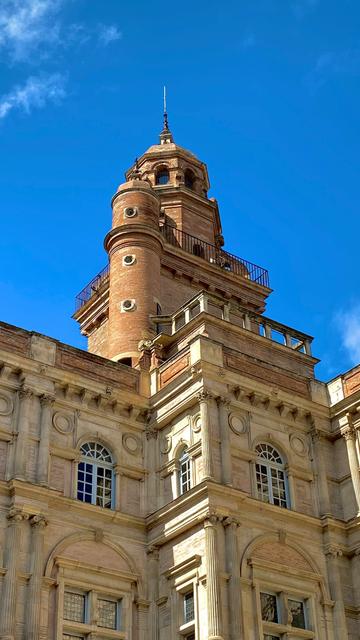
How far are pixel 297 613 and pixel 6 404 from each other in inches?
419

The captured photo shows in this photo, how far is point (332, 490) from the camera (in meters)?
33.5

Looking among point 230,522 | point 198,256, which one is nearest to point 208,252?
point 198,256

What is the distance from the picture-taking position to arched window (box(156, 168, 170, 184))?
51.2 meters

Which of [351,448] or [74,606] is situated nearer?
[74,606]

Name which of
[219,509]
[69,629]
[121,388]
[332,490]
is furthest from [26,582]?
[332,490]

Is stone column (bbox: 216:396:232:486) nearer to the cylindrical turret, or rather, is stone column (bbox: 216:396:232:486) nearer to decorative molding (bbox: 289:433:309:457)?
decorative molding (bbox: 289:433:309:457)

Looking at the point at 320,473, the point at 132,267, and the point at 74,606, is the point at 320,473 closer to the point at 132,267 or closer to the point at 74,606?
the point at 74,606

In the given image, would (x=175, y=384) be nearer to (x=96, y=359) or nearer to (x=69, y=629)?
(x=96, y=359)

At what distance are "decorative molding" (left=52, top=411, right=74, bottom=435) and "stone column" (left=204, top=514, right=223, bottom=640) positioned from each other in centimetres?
555

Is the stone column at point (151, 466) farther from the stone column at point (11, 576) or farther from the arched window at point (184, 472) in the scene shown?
the stone column at point (11, 576)

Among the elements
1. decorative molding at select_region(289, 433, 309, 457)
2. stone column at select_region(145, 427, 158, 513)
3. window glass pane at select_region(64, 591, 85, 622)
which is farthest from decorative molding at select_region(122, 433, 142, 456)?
window glass pane at select_region(64, 591, 85, 622)

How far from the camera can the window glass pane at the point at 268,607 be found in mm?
29156

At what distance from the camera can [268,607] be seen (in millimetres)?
29438

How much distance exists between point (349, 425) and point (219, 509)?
7086 mm
